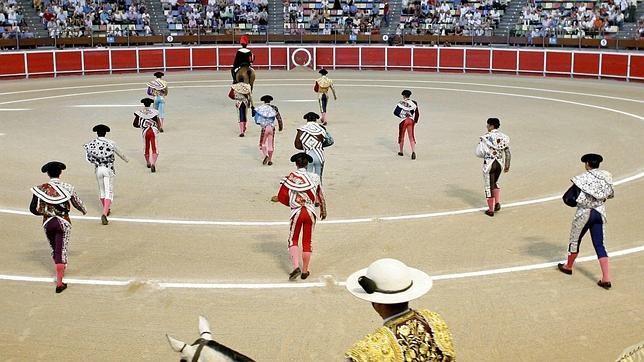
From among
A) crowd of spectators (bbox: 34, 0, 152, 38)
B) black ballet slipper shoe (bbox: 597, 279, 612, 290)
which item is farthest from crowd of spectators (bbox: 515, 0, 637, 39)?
black ballet slipper shoe (bbox: 597, 279, 612, 290)

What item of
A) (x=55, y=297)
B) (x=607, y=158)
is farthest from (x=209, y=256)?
(x=607, y=158)

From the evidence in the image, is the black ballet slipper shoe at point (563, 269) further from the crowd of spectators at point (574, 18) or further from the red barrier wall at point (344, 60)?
the crowd of spectators at point (574, 18)

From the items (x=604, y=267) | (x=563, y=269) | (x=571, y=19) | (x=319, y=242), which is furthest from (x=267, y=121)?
(x=571, y=19)

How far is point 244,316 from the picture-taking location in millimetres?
8602

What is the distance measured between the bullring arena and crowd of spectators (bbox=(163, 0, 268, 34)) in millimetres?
16797

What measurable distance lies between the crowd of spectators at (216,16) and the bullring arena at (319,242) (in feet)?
55.1

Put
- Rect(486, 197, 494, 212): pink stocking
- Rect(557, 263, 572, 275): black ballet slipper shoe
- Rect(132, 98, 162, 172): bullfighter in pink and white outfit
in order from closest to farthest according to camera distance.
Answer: Rect(557, 263, 572, 275): black ballet slipper shoe
Rect(486, 197, 494, 212): pink stocking
Rect(132, 98, 162, 172): bullfighter in pink and white outfit

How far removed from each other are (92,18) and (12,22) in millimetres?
3407

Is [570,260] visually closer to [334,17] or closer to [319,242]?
[319,242]

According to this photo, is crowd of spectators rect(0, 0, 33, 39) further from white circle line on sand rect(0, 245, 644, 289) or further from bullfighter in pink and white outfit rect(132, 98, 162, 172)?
white circle line on sand rect(0, 245, 644, 289)

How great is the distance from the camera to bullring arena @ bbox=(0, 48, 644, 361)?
814 centimetres

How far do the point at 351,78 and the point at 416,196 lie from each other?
20246 millimetres

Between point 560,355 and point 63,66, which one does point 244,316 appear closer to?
point 560,355

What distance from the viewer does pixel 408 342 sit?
165 inches
